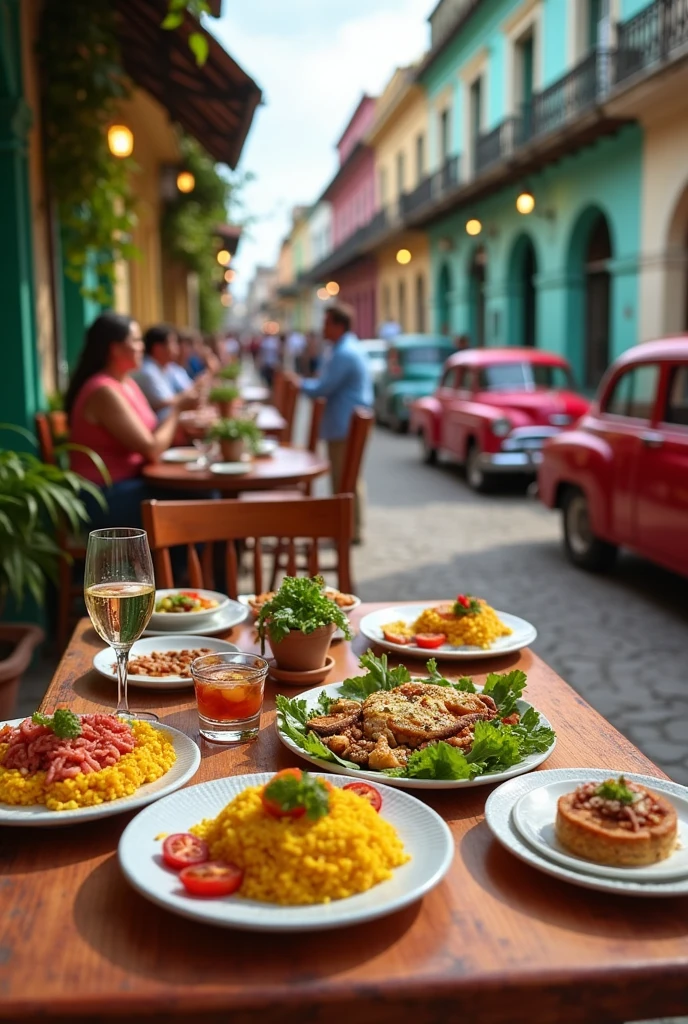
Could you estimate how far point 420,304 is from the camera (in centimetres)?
3106

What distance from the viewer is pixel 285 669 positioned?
7.14ft

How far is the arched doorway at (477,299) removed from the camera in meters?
25.5

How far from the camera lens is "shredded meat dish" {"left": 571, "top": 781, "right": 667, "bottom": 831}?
1.39 meters

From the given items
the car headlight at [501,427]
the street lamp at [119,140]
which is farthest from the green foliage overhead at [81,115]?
the car headlight at [501,427]

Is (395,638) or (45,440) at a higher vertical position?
(45,440)

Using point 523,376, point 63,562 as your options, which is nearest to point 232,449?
point 63,562

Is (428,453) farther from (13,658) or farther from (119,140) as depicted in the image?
(13,658)

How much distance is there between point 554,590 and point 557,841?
582 cm

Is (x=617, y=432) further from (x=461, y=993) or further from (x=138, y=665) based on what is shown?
(x=461, y=993)

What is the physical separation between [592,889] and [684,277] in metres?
14.5

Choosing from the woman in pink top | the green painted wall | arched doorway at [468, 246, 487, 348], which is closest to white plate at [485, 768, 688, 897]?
the woman in pink top

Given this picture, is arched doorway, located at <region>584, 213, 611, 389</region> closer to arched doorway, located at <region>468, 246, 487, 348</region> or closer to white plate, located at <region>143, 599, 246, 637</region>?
arched doorway, located at <region>468, 246, 487, 348</region>

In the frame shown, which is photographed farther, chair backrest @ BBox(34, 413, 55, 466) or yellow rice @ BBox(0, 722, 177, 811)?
chair backrest @ BBox(34, 413, 55, 466)

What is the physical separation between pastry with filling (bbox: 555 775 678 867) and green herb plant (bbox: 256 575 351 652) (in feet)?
2.53
